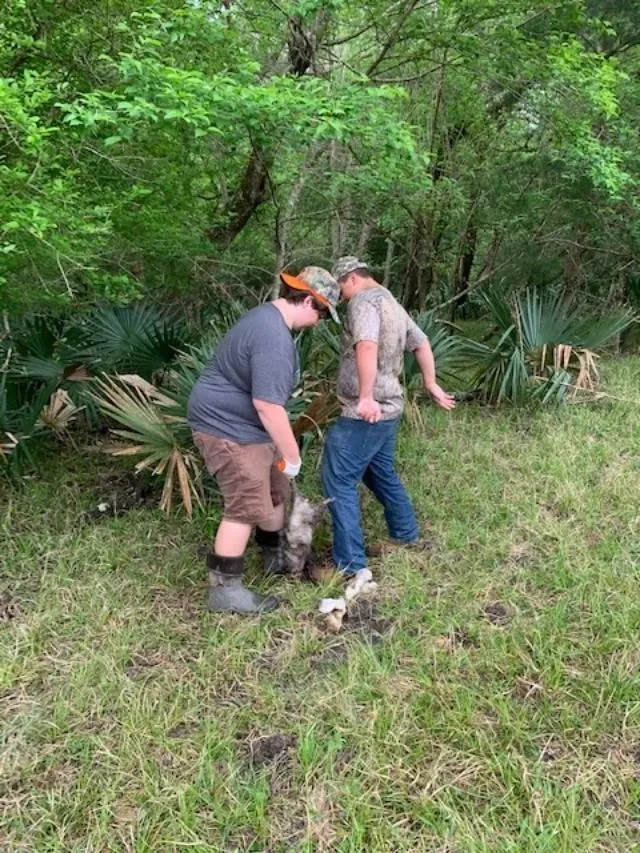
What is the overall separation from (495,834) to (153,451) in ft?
9.41

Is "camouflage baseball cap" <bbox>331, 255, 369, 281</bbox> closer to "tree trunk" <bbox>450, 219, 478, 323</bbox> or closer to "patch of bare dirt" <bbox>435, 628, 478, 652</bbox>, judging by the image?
"patch of bare dirt" <bbox>435, 628, 478, 652</bbox>

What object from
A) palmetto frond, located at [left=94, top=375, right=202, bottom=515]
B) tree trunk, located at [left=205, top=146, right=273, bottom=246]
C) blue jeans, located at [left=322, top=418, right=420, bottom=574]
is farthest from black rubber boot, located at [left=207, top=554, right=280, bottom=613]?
tree trunk, located at [left=205, top=146, right=273, bottom=246]

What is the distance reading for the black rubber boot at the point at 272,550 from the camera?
363 cm

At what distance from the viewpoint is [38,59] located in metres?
4.24

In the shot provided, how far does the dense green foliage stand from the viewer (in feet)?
11.9

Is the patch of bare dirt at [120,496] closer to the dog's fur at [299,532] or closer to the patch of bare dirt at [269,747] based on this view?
the dog's fur at [299,532]

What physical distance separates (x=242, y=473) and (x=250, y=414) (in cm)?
29

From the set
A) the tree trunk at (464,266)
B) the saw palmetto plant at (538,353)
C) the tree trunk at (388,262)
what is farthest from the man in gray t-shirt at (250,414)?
the tree trunk at (388,262)

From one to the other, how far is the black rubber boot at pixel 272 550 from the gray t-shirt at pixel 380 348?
0.79 meters

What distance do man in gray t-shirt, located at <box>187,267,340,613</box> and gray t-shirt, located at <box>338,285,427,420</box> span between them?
0.19 meters

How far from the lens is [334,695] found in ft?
8.63

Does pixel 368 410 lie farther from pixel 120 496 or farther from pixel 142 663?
pixel 120 496

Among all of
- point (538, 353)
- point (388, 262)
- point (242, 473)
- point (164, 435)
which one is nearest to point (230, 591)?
point (242, 473)

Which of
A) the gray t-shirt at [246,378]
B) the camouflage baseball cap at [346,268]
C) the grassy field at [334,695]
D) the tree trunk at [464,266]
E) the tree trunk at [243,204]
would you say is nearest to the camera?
the grassy field at [334,695]
